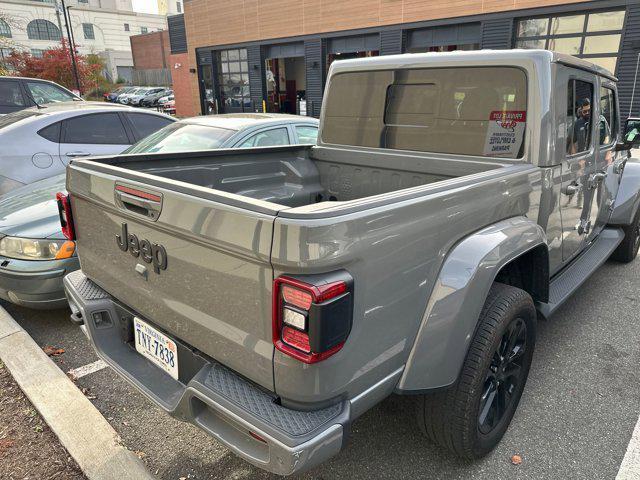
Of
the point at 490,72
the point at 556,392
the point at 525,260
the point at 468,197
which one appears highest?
the point at 490,72

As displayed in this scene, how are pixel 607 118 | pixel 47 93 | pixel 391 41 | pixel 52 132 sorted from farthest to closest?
1. pixel 391 41
2. pixel 47 93
3. pixel 52 132
4. pixel 607 118

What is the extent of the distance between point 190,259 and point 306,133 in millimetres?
4047

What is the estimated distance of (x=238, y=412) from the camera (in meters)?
1.66

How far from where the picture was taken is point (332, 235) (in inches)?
58.9

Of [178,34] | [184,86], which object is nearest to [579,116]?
[184,86]

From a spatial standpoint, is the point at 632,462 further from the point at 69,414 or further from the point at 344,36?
the point at 344,36

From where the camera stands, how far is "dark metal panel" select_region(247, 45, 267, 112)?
24081 mm

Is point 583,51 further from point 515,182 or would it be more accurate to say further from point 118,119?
point 515,182

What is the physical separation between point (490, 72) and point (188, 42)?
28.8 m

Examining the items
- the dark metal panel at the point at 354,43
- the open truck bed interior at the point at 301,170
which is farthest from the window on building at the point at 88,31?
the open truck bed interior at the point at 301,170

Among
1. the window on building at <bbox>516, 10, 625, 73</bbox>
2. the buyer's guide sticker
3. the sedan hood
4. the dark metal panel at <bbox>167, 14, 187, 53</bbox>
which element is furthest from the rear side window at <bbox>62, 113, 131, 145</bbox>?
the dark metal panel at <bbox>167, 14, 187, 53</bbox>

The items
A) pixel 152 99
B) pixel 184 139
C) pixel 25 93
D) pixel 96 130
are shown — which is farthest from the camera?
pixel 152 99

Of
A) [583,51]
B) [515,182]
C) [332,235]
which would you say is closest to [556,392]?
[515,182]

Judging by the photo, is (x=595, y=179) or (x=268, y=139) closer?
(x=595, y=179)
